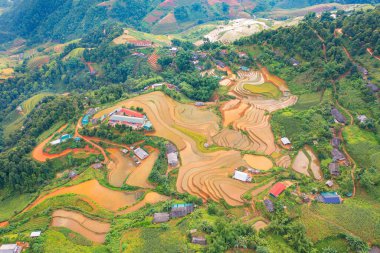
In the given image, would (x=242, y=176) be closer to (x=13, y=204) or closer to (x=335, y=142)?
(x=335, y=142)

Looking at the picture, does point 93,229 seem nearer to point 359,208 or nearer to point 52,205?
point 52,205

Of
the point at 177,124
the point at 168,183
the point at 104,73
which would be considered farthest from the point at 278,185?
the point at 104,73

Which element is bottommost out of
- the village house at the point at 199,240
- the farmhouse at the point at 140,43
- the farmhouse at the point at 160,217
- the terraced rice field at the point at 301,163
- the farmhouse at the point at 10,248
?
the terraced rice field at the point at 301,163

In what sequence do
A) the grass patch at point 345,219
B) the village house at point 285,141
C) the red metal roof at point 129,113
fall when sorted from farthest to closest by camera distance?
the red metal roof at point 129,113, the village house at point 285,141, the grass patch at point 345,219

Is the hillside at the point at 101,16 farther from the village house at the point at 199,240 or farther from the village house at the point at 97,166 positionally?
the village house at the point at 199,240

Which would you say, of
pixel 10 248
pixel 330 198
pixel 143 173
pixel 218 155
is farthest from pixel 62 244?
pixel 330 198

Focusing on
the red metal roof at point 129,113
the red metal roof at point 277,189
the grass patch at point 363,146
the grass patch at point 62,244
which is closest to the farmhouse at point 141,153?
the red metal roof at point 129,113

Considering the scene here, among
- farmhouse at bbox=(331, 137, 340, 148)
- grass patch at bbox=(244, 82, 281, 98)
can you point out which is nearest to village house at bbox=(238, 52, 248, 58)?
grass patch at bbox=(244, 82, 281, 98)
